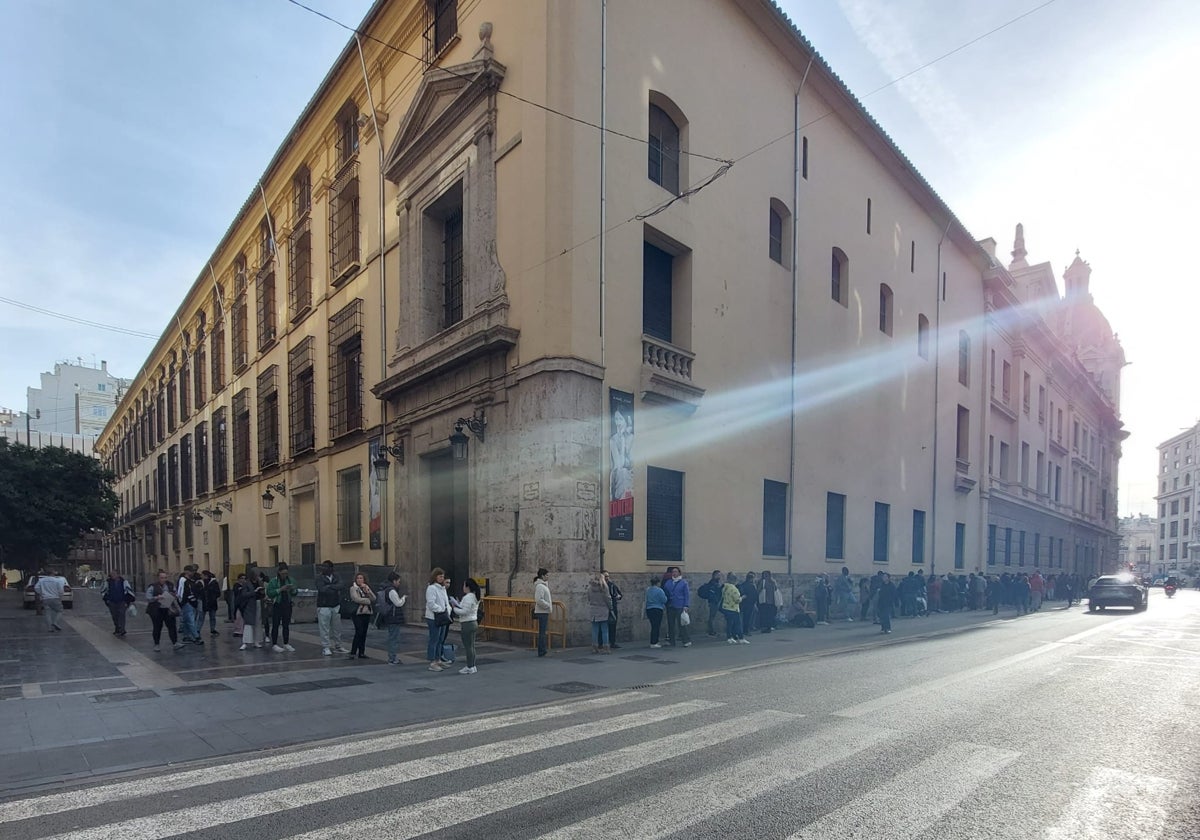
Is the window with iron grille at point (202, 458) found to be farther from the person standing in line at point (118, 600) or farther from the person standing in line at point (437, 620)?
the person standing in line at point (437, 620)

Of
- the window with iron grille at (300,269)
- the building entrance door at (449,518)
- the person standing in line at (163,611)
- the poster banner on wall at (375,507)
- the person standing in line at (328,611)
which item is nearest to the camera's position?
the person standing in line at (328,611)

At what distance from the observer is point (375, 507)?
20.8 metres

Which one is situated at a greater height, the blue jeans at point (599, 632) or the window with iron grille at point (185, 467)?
the window with iron grille at point (185, 467)

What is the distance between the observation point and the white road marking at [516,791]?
15.3 feet

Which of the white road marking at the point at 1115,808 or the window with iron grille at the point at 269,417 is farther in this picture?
the window with iron grille at the point at 269,417

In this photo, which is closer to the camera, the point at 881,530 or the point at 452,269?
the point at 452,269

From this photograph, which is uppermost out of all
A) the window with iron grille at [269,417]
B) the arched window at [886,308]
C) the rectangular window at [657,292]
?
the arched window at [886,308]

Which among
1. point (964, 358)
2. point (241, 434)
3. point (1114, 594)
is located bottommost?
point (1114, 594)

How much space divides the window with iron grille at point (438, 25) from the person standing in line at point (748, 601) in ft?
50.6

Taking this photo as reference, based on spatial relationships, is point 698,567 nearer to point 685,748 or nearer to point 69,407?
point 685,748

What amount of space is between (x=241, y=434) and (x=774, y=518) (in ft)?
84.1

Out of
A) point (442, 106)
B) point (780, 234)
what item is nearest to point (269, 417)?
point (442, 106)

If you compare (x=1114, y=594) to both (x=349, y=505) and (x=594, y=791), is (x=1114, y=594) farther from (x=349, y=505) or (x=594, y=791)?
(x=594, y=791)

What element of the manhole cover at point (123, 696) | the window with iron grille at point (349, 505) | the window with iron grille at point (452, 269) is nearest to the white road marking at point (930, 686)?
the manhole cover at point (123, 696)
